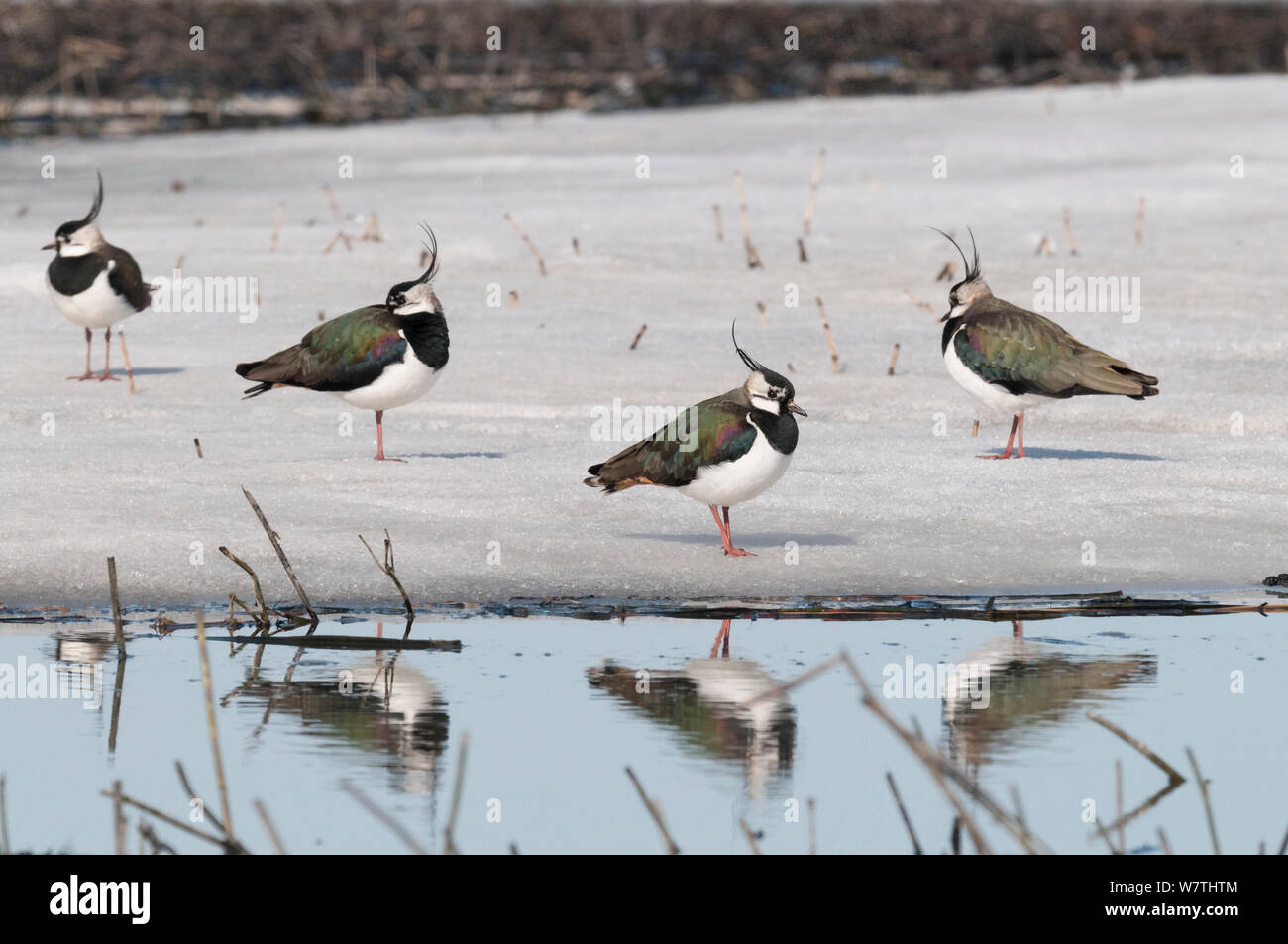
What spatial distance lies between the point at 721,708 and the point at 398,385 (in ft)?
12.5

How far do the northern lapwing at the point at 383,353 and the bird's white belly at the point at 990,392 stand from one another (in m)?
2.41

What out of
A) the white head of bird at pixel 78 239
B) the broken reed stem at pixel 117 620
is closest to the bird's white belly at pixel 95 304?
the white head of bird at pixel 78 239

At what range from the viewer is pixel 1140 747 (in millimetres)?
4125

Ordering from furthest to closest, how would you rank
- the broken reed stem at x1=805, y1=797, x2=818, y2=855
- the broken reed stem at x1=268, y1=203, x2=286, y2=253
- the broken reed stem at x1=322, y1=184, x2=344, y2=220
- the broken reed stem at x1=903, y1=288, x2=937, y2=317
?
the broken reed stem at x1=322, y1=184, x2=344, y2=220 → the broken reed stem at x1=268, y1=203, x2=286, y2=253 → the broken reed stem at x1=903, y1=288, x2=937, y2=317 → the broken reed stem at x1=805, y1=797, x2=818, y2=855

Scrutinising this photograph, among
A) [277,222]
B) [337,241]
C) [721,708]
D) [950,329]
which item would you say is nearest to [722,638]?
[721,708]

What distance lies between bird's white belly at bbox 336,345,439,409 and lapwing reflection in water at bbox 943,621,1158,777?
11.3 feet

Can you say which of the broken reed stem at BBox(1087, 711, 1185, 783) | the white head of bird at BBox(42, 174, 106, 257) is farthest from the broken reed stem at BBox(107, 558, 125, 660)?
the white head of bird at BBox(42, 174, 106, 257)

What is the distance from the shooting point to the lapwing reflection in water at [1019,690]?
5.35 meters

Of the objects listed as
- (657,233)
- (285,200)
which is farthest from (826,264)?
(285,200)

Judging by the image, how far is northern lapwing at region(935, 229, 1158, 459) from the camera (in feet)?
30.5

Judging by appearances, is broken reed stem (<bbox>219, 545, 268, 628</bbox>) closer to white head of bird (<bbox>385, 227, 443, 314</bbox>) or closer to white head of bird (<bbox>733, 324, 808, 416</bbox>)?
Result: white head of bird (<bbox>733, 324, 808, 416</bbox>)

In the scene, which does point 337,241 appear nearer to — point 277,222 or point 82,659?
point 277,222

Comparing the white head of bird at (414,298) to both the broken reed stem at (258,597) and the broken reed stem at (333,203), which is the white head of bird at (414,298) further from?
the broken reed stem at (333,203)

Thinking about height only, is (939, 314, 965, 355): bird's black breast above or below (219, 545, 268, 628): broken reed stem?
above
